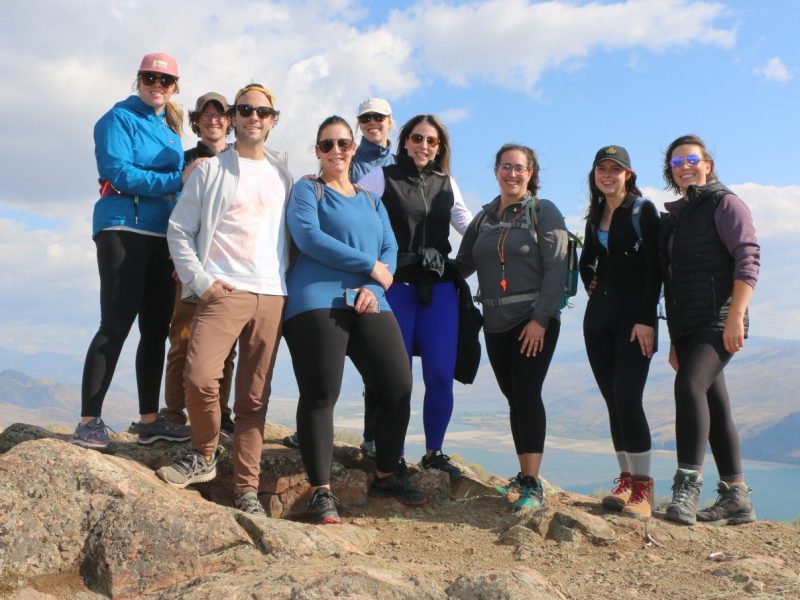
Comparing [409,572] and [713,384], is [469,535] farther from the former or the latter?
[713,384]

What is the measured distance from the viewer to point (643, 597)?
441 cm

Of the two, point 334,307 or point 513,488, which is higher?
point 334,307

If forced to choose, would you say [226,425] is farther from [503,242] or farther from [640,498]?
[640,498]

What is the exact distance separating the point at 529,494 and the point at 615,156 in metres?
3.13

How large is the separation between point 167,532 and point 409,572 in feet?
5.18

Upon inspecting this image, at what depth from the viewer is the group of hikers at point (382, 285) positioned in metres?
5.42

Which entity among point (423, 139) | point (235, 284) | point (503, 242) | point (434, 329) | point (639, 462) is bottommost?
point (639, 462)

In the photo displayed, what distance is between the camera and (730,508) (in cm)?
605

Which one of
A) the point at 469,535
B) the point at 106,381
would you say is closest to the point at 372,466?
the point at 469,535

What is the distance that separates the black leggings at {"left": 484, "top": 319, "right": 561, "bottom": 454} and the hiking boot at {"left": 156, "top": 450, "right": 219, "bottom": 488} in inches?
99.6

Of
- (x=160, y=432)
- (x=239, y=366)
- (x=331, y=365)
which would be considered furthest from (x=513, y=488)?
(x=160, y=432)

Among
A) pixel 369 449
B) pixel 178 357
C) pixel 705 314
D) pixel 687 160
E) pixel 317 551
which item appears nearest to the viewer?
pixel 317 551

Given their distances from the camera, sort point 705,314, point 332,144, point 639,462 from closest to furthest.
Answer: point 332,144 → point 705,314 → point 639,462

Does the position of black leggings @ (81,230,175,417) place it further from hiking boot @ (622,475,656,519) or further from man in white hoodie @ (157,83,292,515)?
hiking boot @ (622,475,656,519)
